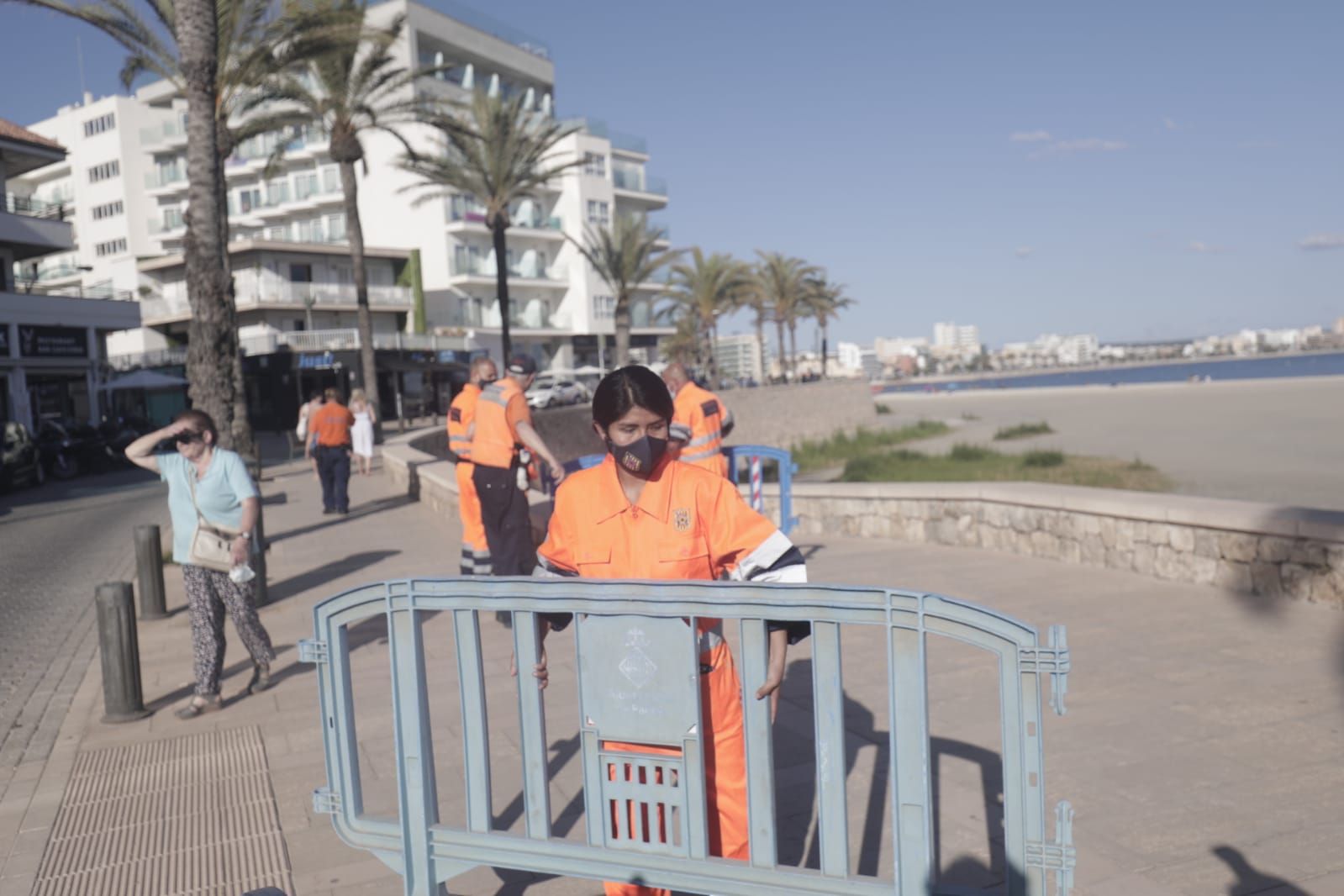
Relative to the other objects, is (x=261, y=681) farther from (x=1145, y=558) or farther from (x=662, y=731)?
(x=1145, y=558)

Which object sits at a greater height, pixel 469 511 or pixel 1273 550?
pixel 469 511

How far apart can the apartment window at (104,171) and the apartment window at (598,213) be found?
31.4 m

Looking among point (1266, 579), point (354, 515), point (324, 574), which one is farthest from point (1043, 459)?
point (324, 574)

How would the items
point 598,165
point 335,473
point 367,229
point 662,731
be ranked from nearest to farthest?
point 662,731 → point 335,473 → point 367,229 → point 598,165

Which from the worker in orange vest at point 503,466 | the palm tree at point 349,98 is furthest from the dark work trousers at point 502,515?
the palm tree at point 349,98

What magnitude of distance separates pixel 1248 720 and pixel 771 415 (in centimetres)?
4085

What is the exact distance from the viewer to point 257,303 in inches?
2014

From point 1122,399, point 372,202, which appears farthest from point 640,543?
point 372,202

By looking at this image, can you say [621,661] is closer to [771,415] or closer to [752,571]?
[752,571]

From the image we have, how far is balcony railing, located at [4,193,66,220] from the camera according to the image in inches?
1452

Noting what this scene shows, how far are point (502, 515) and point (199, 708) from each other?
221 centimetres

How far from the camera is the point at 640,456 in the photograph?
2.83m

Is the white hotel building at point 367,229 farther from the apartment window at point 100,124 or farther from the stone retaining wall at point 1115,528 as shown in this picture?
the stone retaining wall at point 1115,528

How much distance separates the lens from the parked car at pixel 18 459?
22.7 metres
